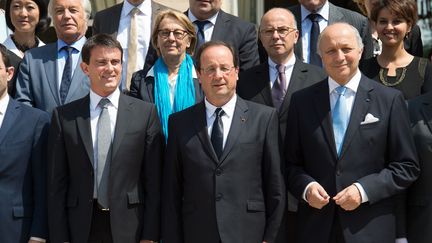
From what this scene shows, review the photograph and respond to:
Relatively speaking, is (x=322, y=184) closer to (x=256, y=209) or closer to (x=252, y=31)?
(x=256, y=209)

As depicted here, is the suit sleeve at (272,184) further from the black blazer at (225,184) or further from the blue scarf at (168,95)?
the blue scarf at (168,95)

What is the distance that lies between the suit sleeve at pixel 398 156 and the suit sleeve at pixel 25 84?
2377mm

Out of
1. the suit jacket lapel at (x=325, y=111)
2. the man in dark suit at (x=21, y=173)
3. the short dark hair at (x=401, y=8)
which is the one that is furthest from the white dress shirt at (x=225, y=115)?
the short dark hair at (x=401, y=8)

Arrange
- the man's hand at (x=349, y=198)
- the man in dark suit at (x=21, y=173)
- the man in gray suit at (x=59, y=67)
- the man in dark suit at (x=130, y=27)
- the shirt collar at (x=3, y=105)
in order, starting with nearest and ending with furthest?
the man's hand at (x=349, y=198), the man in dark suit at (x=21, y=173), the shirt collar at (x=3, y=105), the man in gray suit at (x=59, y=67), the man in dark suit at (x=130, y=27)

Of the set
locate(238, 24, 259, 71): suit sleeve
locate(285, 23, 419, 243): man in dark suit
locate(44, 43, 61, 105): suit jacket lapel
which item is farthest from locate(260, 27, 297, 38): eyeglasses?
locate(44, 43, 61, 105): suit jacket lapel

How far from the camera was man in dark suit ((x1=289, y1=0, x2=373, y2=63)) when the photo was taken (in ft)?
20.5

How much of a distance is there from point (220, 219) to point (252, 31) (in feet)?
6.54

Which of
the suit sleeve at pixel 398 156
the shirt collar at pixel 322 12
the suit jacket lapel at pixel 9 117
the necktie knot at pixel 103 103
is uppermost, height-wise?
the shirt collar at pixel 322 12

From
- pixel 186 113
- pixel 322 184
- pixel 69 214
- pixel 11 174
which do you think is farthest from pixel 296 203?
pixel 11 174

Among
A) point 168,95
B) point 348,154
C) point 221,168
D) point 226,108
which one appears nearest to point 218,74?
point 226,108

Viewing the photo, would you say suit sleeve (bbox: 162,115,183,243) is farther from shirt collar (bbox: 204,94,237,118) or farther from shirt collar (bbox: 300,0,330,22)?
shirt collar (bbox: 300,0,330,22)

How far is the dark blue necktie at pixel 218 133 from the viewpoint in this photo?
4.88 m

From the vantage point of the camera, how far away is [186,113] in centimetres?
500

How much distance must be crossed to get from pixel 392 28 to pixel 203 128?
1586 millimetres
